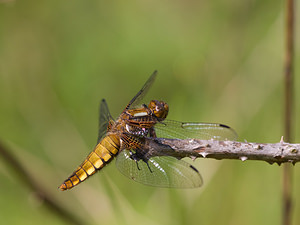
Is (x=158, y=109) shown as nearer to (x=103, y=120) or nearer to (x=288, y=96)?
(x=103, y=120)

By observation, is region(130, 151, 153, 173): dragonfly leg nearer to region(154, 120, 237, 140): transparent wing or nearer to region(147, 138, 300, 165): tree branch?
region(154, 120, 237, 140): transparent wing

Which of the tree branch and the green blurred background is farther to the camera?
the green blurred background

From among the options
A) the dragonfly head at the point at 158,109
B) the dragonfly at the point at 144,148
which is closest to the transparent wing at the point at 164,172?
the dragonfly at the point at 144,148

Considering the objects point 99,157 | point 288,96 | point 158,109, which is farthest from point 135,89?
point 288,96

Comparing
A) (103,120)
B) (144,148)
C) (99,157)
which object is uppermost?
(103,120)

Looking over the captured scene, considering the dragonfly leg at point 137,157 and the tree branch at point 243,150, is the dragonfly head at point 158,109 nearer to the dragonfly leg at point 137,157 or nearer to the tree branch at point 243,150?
the dragonfly leg at point 137,157

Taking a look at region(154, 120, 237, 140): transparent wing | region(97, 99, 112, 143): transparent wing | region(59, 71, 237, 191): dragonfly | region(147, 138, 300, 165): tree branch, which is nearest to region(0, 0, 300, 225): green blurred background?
region(59, 71, 237, 191): dragonfly
